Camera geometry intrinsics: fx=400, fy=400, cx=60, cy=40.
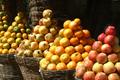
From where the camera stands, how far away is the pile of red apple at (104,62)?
4.02m

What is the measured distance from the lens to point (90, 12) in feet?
22.8

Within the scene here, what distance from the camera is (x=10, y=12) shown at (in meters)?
7.65

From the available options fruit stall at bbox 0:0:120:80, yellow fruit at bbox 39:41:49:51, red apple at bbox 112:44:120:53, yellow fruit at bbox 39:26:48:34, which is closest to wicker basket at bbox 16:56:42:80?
fruit stall at bbox 0:0:120:80

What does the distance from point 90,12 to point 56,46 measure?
1.99 meters

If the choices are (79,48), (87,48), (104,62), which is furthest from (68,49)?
(104,62)

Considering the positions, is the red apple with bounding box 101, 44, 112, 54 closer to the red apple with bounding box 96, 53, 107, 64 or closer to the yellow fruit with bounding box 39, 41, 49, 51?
the red apple with bounding box 96, 53, 107, 64

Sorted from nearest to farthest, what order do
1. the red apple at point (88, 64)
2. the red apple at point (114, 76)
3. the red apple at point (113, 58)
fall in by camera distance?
the red apple at point (114, 76) < the red apple at point (113, 58) < the red apple at point (88, 64)

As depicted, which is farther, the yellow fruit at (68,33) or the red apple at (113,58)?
the yellow fruit at (68,33)

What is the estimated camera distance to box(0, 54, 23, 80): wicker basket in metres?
6.24

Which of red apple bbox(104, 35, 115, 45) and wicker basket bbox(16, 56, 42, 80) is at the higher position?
red apple bbox(104, 35, 115, 45)

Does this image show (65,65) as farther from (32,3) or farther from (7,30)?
(7,30)

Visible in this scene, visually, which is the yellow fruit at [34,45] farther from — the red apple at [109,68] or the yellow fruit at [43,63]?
the red apple at [109,68]

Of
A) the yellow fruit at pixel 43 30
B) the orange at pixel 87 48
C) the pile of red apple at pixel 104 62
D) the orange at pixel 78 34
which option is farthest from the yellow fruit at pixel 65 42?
the pile of red apple at pixel 104 62

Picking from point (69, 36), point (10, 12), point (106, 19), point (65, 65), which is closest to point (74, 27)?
point (69, 36)
